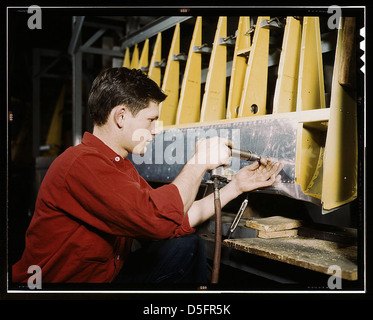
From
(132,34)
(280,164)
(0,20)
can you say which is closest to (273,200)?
(280,164)

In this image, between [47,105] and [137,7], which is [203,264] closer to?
[137,7]

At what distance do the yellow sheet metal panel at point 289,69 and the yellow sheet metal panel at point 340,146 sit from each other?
17.9 inches

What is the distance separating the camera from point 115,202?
1.33 m

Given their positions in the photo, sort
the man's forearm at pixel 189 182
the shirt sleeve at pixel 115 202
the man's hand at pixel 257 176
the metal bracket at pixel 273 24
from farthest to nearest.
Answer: the metal bracket at pixel 273 24, the man's hand at pixel 257 176, the man's forearm at pixel 189 182, the shirt sleeve at pixel 115 202

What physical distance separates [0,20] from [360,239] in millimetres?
1969

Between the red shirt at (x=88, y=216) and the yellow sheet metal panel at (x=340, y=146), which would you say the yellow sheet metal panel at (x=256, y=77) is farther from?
the red shirt at (x=88, y=216)

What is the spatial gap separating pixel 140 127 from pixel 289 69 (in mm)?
1110

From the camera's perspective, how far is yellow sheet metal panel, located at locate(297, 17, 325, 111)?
6.40 feet

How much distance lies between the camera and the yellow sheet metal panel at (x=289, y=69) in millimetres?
2076

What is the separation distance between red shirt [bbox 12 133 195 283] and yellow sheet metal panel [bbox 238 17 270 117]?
43.5 inches

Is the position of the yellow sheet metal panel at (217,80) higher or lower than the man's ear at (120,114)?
higher

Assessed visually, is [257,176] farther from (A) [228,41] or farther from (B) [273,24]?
(A) [228,41]

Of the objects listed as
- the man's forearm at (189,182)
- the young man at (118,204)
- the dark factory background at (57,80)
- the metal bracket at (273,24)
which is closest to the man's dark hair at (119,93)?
the young man at (118,204)

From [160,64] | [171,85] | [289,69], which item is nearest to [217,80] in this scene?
[171,85]
